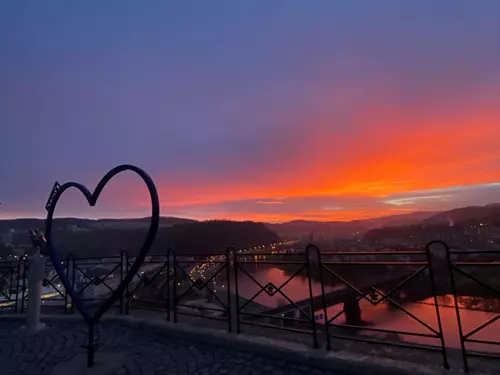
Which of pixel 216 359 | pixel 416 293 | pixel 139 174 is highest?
pixel 139 174

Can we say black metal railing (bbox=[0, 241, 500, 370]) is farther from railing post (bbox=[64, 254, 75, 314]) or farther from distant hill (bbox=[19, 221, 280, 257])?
distant hill (bbox=[19, 221, 280, 257])

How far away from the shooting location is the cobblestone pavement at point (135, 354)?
13.8ft

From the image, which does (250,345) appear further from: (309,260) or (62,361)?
(62,361)

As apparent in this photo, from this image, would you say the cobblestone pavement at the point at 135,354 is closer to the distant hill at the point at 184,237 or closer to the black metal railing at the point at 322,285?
the black metal railing at the point at 322,285

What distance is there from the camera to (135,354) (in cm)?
484

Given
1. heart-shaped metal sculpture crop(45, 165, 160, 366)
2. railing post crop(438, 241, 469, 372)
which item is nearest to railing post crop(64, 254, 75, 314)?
heart-shaped metal sculpture crop(45, 165, 160, 366)

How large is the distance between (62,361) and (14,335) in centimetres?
A: 230

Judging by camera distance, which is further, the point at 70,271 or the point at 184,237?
the point at 184,237

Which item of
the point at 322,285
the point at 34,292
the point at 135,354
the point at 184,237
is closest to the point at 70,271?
the point at 34,292

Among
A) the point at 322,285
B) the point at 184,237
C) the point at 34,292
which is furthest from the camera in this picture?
the point at 184,237

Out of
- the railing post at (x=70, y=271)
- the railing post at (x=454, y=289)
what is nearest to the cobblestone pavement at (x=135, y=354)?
the railing post at (x=70, y=271)

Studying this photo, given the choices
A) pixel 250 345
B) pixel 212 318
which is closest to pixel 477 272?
pixel 250 345

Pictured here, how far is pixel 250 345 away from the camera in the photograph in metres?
4.79

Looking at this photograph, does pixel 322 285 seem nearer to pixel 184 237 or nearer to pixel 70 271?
pixel 70 271
